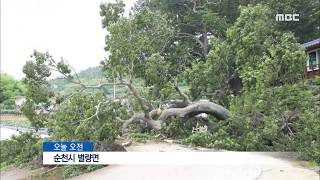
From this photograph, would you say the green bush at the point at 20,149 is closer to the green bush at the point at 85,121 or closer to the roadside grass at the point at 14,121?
the roadside grass at the point at 14,121

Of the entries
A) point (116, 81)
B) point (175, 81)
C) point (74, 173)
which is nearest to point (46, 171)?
point (74, 173)

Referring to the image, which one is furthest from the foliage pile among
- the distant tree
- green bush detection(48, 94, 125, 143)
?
the distant tree

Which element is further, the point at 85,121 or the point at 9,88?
the point at 9,88

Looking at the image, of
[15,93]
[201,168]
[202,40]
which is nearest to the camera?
[201,168]

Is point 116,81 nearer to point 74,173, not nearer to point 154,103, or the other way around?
point 154,103

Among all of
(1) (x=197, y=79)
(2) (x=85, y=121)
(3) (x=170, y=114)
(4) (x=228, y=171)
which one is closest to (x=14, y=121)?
(2) (x=85, y=121)

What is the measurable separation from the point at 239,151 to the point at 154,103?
1.02 meters

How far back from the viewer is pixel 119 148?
3.41 meters
